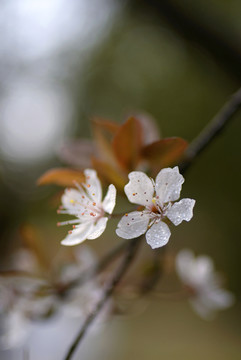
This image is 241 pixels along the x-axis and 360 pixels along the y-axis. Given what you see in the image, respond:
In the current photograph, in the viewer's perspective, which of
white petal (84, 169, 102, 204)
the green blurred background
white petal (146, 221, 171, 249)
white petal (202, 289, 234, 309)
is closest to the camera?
white petal (146, 221, 171, 249)

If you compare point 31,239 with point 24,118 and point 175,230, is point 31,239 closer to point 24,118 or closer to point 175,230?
point 175,230

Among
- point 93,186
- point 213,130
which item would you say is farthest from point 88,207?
point 213,130

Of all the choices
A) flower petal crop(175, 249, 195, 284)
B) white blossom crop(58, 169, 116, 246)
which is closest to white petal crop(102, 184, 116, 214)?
white blossom crop(58, 169, 116, 246)

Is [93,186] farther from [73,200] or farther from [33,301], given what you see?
[33,301]

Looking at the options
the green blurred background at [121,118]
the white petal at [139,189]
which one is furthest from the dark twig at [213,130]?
the green blurred background at [121,118]

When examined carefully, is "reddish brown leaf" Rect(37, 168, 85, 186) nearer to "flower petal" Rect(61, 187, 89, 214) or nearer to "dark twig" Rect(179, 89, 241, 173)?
"flower petal" Rect(61, 187, 89, 214)

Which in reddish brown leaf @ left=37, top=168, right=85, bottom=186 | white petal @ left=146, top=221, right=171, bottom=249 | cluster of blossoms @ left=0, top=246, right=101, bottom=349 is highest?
white petal @ left=146, top=221, right=171, bottom=249

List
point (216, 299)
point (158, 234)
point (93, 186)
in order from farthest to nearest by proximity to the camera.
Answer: point (216, 299) → point (93, 186) → point (158, 234)
